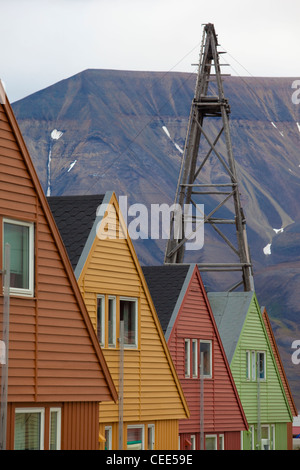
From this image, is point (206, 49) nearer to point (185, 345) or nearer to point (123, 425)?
point (185, 345)

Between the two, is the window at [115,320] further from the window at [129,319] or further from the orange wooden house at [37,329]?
the orange wooden house at [37,329]

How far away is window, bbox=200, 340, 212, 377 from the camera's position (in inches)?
1668

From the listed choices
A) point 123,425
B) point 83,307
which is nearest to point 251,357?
point 123,425

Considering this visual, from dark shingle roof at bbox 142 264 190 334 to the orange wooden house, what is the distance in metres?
13.3

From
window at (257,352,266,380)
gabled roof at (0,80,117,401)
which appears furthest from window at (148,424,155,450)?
window at (257,352,266,380)

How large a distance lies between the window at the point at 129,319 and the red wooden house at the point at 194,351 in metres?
5.74

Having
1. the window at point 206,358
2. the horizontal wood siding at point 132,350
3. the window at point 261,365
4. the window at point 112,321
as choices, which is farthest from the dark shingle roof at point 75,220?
the window at point 261,365

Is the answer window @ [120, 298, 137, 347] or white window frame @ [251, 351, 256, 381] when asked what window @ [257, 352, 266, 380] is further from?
window @ [120, 298, 137, 347]

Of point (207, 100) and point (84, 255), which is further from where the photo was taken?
point (207, 100)

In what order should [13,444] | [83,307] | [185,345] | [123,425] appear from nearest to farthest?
[13,444]
[83,307]
[123,425]
[185,345]

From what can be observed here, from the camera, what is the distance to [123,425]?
33.6 meters

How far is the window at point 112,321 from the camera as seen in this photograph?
32156 mm
